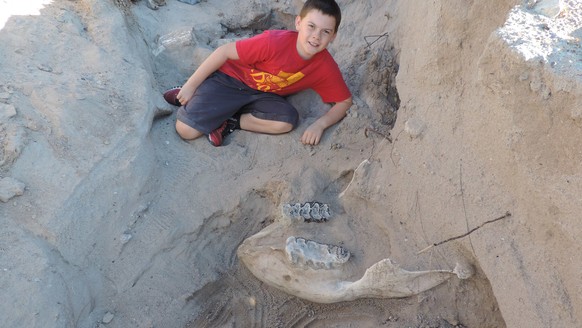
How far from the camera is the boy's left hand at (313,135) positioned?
9.21ft

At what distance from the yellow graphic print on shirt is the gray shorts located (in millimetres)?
44

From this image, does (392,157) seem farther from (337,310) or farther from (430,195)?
(337,310)

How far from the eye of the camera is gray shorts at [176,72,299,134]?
2.91 meters

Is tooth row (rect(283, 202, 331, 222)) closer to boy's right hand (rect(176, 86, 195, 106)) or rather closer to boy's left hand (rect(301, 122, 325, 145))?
boy's left hand (rect(301, 122, 325, 145))

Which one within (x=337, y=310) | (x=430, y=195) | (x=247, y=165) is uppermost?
(x=430, y=195)

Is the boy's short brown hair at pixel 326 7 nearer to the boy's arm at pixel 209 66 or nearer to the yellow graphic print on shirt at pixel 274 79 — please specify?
the yellow graphic print on shirt at pixel 274 79

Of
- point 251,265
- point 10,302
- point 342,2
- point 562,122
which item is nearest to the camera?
point 562,122

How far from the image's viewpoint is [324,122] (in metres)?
2.84

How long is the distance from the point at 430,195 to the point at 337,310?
63cm

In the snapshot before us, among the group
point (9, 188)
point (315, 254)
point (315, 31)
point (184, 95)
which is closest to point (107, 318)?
point (9, 188)

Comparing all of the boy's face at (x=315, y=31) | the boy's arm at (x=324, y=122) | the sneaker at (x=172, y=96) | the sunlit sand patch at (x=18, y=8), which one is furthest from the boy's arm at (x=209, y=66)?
the sunlit sand patch at (x=18, y=8)

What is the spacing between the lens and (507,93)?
1746 mm

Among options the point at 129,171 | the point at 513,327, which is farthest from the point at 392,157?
the point at 129,171

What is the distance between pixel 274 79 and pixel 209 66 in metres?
0.35
